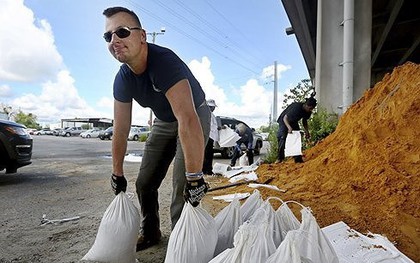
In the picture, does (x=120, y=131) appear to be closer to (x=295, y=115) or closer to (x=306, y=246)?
(x=306, y=246)

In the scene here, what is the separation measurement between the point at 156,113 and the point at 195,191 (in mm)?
852

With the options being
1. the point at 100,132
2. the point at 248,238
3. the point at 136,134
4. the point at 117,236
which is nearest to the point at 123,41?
the point at 117,236

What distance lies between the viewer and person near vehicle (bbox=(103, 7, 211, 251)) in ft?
5.05

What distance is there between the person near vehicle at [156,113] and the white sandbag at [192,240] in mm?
86

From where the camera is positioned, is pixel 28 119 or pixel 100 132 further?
pixel 28 119

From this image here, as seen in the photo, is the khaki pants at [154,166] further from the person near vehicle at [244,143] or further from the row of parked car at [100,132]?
the row of parked car at [100,132]

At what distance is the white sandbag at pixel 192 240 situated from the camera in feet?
4.39

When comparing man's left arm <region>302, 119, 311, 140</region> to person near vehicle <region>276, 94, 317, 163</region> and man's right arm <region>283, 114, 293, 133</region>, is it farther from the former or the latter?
man's right arm <region>283, 114, 293, 133</region>

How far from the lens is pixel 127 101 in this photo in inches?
76.8

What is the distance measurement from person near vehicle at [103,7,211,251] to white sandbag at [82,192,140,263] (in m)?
0.20

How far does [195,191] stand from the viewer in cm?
150

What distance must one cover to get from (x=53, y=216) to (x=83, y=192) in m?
1.32

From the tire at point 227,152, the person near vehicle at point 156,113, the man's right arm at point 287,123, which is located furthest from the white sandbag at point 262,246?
the tire at point 227,152

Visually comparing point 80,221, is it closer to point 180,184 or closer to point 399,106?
point 180,184
